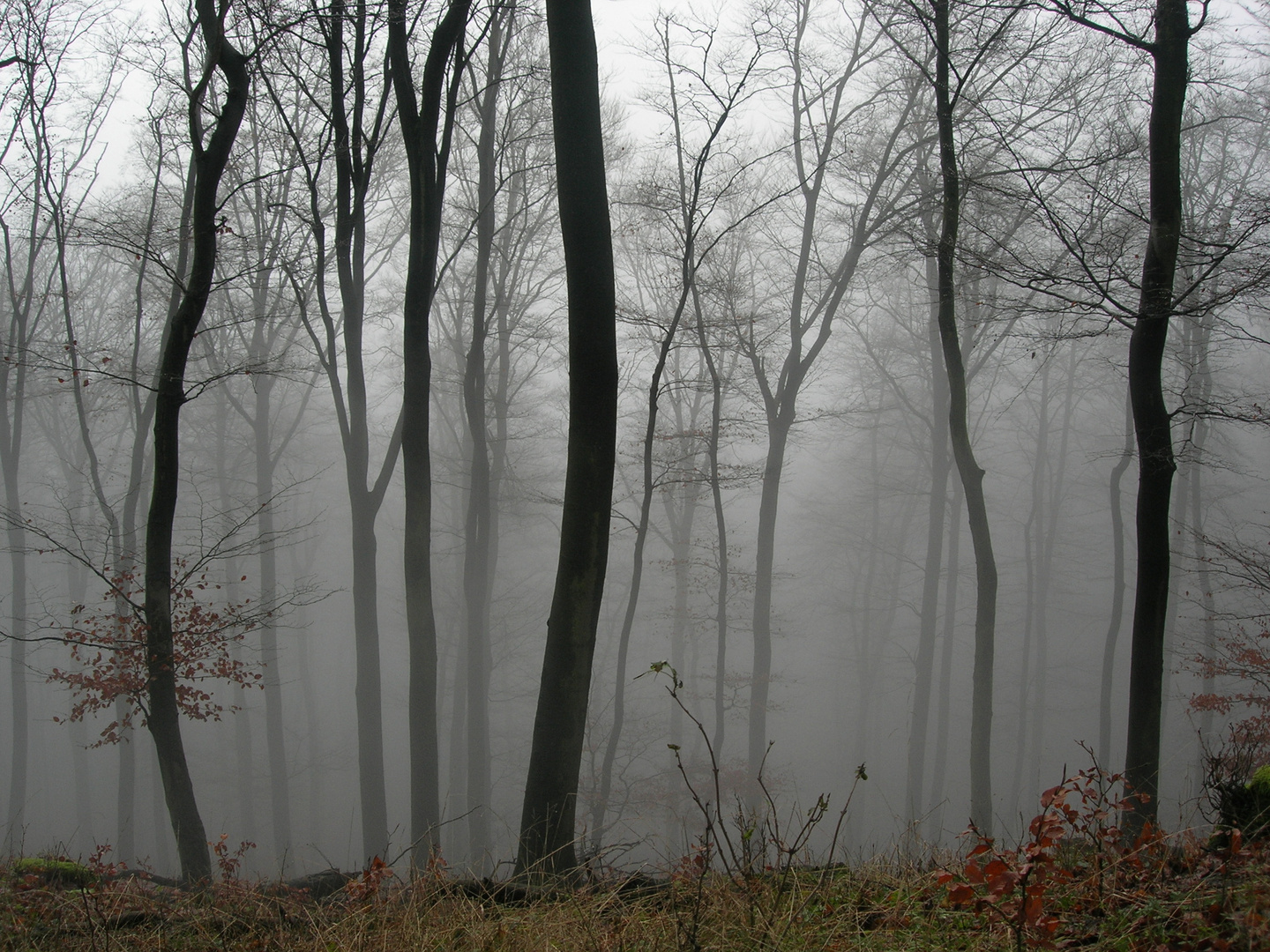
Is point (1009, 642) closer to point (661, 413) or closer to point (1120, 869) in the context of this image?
point (661, 413)

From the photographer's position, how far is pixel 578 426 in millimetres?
4633

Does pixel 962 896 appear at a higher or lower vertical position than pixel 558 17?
lower

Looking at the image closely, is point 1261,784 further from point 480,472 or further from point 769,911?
point 480,472

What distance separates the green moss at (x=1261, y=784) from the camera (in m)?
3.33

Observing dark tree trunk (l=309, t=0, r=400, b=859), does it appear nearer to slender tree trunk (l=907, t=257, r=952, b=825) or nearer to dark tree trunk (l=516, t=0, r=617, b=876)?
dark tree trunk (l=516, t=0, r=617, b=876)

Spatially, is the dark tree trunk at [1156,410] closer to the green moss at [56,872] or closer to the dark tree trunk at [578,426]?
the dark tree trunk at [578,426]

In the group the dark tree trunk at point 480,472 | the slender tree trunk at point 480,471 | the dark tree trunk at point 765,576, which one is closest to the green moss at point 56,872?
the slender tree trunk at point 480,471

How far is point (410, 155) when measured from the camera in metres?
7.33

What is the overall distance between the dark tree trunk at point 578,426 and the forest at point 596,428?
3 cm

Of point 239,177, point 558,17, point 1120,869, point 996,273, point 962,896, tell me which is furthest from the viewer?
point 239,177

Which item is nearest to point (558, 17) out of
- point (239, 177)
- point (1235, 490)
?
point (239, 177)

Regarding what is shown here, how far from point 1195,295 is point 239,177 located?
12.7 m

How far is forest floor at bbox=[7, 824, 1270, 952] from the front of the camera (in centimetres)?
208

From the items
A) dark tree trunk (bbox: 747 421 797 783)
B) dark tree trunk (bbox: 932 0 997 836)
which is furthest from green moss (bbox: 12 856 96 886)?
dark tree trunk (bbox: 747 421 797 783)
